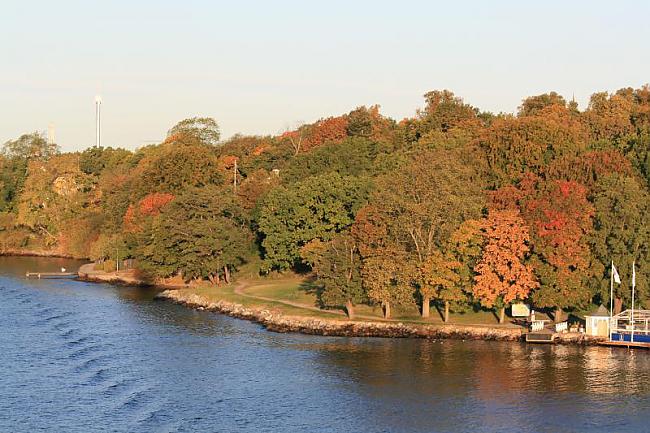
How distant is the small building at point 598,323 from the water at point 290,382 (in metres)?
2.60

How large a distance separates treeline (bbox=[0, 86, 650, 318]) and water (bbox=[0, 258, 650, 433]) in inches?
330

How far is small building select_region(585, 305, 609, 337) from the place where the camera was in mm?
79375

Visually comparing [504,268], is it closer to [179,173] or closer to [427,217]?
[427,217]

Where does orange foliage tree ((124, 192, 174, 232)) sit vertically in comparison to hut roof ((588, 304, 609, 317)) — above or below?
above

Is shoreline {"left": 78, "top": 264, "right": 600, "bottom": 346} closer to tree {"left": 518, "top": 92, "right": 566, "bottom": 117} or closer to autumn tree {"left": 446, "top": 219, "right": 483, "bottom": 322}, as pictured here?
autumn tree {"left": 446, "top": 219, "right": 483, "bottom": 322}

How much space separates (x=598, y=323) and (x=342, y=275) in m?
25.1

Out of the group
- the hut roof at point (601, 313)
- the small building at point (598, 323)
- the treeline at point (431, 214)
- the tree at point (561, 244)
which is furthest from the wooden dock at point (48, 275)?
the hut roof at point (601, 313)

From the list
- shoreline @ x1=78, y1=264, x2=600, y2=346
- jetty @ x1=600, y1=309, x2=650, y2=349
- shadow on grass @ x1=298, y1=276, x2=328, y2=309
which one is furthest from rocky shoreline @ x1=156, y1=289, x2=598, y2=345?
shadow on grass @ x1=298, y1=276, x2=328, y2=309

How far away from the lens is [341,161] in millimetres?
127375

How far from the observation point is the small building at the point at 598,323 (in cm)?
7938

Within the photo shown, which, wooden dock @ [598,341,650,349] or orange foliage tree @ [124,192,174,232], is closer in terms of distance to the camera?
wooden dock @ [598,341,650,349]

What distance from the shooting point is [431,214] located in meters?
87.9

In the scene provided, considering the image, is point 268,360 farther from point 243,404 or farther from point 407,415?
point 407,415

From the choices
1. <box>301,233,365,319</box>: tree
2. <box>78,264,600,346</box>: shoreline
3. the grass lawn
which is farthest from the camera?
<box>301,233,365,319</box>: tree
